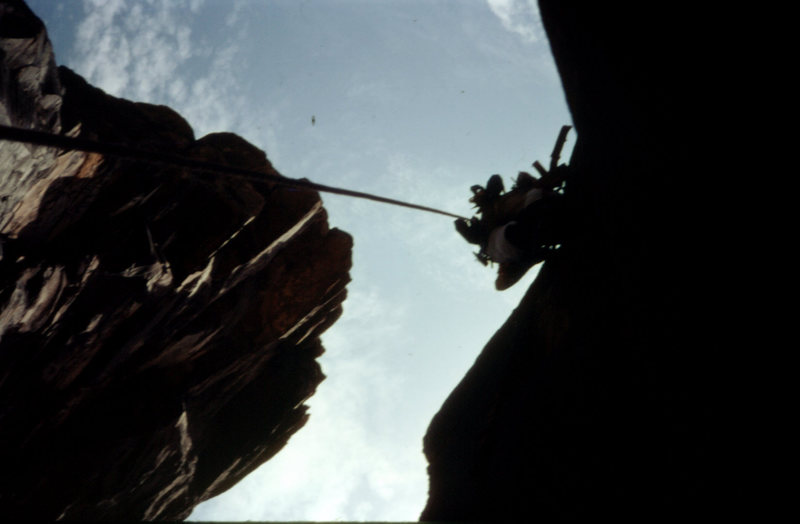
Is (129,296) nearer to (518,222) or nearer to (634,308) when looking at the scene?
(518,222)

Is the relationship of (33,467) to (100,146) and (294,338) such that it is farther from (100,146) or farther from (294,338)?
(100,146)

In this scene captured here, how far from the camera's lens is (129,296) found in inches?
277

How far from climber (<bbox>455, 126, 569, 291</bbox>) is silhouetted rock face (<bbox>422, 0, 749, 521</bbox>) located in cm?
33

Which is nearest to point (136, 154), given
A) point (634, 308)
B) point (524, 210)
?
point (634, 308)

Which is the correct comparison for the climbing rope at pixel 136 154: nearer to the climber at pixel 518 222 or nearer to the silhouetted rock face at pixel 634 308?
the silhouetted rock face at pixel 634 308

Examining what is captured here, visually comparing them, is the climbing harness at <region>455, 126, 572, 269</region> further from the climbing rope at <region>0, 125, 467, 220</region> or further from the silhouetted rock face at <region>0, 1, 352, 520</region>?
the silhouetted rock face at <region>0, 1, 352, 520</region>

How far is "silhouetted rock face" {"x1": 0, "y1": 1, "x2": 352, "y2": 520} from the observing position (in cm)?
590

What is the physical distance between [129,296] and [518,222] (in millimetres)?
7122

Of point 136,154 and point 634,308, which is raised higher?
point 136,154

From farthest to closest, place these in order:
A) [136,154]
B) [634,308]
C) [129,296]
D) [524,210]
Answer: [129,296] < [524,210] < [634,308] < [136,154]

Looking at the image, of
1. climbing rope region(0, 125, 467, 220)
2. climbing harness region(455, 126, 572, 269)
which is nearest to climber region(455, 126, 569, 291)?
climbing harness region(455, 126, 572, 269)

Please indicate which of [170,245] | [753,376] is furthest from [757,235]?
[170,245]

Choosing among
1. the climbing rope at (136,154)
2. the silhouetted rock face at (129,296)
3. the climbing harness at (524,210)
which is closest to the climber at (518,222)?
the climbing harness at (524,210)

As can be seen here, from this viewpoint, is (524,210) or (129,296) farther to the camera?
(129,296)
